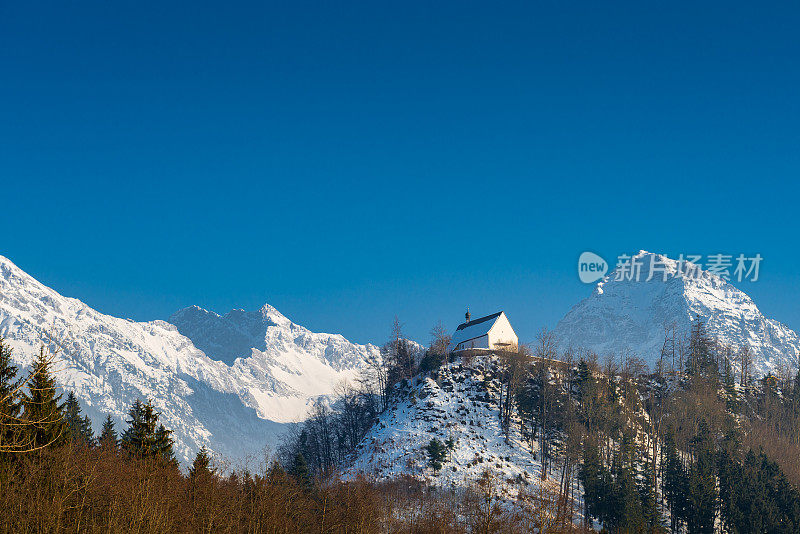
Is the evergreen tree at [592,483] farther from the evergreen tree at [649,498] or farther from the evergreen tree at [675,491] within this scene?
the evergreen tree at [675,491]

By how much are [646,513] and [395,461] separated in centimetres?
3653

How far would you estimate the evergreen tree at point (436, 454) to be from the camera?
9631 cm

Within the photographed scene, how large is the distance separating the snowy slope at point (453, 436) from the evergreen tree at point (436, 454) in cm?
76

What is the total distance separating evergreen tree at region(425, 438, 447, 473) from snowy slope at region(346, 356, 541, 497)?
763 millimetres

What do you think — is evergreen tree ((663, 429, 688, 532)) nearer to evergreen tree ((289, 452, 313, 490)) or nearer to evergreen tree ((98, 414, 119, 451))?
evergreen tree ((289, 452, 313, 490))

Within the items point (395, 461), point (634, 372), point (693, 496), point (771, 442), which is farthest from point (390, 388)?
point (771, 442)

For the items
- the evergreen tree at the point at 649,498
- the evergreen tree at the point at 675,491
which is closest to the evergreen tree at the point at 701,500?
the evergreen tree at the point at 675,491

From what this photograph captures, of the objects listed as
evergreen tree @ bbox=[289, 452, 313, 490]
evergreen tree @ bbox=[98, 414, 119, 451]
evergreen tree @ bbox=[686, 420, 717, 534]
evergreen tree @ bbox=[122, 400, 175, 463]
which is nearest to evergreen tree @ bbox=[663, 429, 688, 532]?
evergreen tree @ bbox=[686, 420, 717, 534]

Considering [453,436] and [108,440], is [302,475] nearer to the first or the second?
[108,440]

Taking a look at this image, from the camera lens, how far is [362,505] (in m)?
61.4

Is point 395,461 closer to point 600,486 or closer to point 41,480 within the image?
point 600,486

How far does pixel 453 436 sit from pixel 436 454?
32.5 ft

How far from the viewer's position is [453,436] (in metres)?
107

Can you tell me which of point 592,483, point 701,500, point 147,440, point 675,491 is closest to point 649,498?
point 675,491
